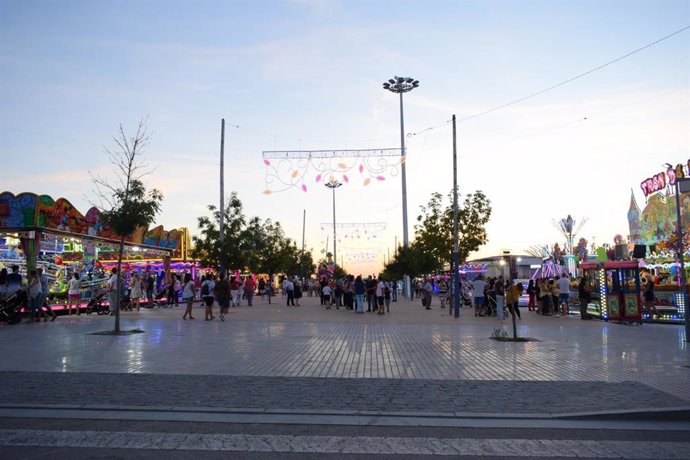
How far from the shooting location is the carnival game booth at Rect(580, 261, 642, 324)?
796 inches

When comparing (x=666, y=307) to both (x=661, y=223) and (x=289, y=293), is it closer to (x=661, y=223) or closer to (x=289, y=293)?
(x=289, y=293)

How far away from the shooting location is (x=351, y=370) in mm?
9852

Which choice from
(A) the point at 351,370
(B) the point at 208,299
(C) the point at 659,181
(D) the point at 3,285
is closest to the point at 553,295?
(B) the point at 208,299

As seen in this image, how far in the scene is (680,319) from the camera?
2191cm

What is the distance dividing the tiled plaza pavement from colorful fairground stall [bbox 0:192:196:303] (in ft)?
24.3

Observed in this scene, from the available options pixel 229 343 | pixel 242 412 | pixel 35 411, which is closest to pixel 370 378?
pixel 242 412

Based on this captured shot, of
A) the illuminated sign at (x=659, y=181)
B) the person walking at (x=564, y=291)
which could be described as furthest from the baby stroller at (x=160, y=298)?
the illuminated sign at (x=659, y=181)

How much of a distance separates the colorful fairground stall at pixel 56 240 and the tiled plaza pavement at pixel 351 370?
7396mm

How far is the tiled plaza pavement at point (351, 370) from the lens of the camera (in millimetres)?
7602

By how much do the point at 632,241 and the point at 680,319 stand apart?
38.2m

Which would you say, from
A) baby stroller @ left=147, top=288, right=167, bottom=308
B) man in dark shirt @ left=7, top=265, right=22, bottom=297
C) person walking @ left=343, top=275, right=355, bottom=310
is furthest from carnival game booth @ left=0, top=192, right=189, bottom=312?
person walking @ left=343, top=275, right=355, bottom=310

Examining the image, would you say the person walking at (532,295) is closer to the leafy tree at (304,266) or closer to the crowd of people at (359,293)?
the crowd of people at (359,293)

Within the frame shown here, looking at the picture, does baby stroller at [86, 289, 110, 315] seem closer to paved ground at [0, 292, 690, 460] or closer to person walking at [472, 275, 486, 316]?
paved ground at [0, 292, 690, 460]

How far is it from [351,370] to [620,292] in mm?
14409
